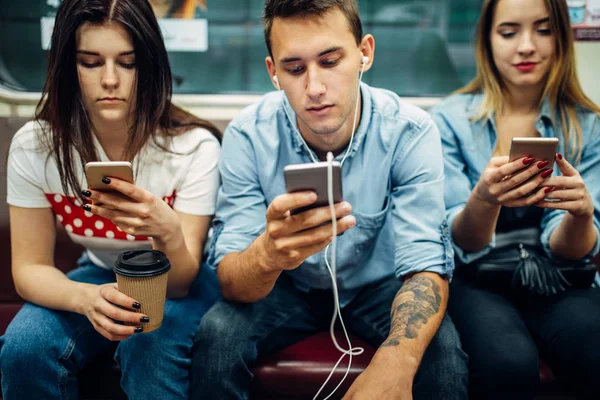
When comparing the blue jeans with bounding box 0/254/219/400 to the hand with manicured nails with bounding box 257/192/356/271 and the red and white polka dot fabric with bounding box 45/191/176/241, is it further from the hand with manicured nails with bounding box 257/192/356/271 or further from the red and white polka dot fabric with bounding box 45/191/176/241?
the hand with manicured nails with bounding box 257/192/356/271

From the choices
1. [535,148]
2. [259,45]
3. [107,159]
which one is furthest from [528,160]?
[259,45]

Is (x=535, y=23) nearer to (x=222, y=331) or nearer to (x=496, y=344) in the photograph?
(x=496, y=344)

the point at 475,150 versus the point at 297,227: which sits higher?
the point at 475,150

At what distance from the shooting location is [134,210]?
1.36 m

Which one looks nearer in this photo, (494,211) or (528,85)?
(494,211)

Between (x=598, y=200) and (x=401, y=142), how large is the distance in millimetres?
761

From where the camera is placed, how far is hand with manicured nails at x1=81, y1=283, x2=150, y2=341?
134 cm

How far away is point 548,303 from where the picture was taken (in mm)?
1711

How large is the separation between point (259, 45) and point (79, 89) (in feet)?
5.65

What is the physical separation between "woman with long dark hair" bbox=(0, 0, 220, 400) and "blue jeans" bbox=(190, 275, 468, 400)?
10cm

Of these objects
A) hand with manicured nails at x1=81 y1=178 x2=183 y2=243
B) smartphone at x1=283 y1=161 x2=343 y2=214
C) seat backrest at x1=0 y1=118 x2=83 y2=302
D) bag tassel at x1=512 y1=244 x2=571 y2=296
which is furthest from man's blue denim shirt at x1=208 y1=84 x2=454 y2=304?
seat backrest at x1=0 y1=118 x2=83 y2=302

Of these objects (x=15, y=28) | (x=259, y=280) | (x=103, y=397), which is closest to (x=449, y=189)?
(x=259, y=280)

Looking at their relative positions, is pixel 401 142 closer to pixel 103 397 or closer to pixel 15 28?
pixel 103 397

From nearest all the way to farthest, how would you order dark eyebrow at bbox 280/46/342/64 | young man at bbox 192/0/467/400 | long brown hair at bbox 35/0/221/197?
young man at bbox 192/0/467/400 < dark eyebrow at bbox 280/46/342/64 < long brown hair at bbox 35/0/221/197
